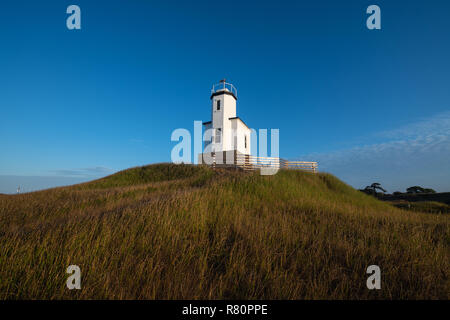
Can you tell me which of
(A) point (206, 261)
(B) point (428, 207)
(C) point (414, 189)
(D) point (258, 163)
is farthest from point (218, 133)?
(C) point (414, 189)

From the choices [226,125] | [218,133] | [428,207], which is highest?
[226,125]

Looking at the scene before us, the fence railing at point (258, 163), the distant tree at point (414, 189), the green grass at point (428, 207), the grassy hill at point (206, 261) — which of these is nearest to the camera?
the grassy hill at point (206, 261)

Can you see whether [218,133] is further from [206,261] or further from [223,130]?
[206,261]

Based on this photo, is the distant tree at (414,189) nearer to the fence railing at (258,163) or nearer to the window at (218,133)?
the fence railing at (258,163)

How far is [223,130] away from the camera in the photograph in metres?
24.0

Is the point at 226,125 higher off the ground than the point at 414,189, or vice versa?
the point at 226,125

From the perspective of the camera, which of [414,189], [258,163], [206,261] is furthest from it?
[414,189]

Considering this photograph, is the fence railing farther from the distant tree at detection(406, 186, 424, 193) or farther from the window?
the distant tree at detection(406, 186, 424, 193)

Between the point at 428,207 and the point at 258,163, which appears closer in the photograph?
the point at 428,207

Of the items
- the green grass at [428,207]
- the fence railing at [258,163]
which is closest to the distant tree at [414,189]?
the green grass at [428,207]

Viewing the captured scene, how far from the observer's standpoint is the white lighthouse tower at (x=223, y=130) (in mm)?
24000

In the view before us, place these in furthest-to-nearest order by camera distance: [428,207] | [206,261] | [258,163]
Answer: [258,163], [428,207], [206,261]

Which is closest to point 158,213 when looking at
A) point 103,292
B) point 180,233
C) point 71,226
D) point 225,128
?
point 180,233
